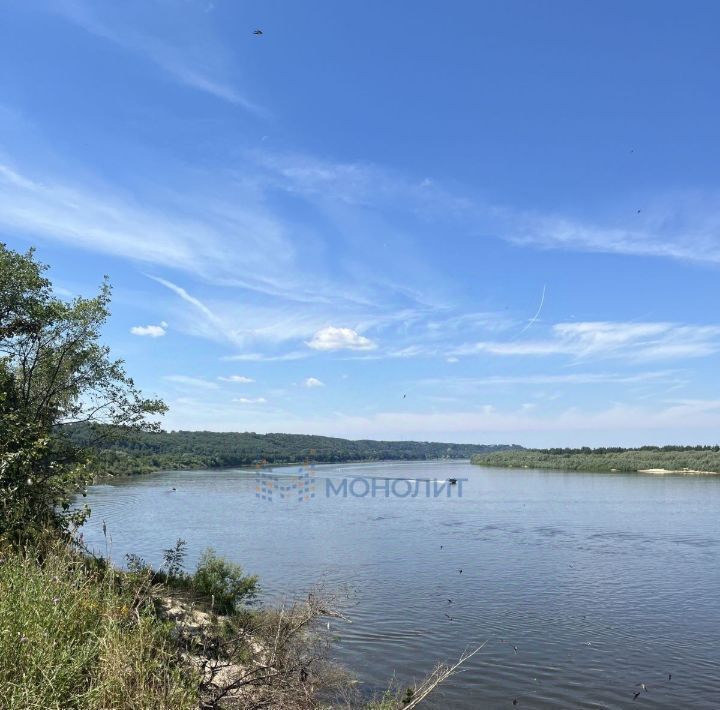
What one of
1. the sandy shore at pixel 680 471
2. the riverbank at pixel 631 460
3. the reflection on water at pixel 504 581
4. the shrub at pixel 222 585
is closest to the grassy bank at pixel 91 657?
the shrub at pixel 222 585

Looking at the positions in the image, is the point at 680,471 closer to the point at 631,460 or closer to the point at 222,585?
the point at 631,460

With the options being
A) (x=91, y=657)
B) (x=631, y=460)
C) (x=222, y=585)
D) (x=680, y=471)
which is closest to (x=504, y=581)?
(x=222, y=585)

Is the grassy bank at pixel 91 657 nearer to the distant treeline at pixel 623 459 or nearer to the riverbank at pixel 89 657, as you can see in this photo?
the riverbank at pixel 89 657

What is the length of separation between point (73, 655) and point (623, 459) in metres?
168

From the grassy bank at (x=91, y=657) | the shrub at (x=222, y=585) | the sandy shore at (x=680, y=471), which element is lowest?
the sandy shore at (x=680, y=471)

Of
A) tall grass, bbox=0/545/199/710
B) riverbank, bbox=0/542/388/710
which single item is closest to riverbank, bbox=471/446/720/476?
riverbank, bbox=0/542/388/710

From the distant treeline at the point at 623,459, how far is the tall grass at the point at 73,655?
504 feet

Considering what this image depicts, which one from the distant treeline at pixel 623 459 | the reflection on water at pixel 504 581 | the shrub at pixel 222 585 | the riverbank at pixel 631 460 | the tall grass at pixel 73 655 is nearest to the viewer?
the tall grass at pixel 73 655

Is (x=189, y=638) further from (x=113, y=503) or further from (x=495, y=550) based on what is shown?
(x=113, y=503)

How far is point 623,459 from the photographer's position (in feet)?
512

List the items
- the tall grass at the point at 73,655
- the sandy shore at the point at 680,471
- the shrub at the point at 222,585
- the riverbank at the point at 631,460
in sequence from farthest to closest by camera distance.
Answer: the riverbank at the point at 631,460, the sandy shore at the point at 680,471, the shrub at the point at 222,585, the tall grass at the point at 73,655

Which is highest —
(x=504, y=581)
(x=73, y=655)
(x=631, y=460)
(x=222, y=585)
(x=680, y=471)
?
(x=73, y=655)

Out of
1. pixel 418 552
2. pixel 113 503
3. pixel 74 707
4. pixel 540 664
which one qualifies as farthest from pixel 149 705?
pixel 113 503

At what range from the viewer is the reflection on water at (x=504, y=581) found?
2011 cm
